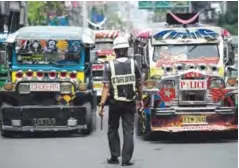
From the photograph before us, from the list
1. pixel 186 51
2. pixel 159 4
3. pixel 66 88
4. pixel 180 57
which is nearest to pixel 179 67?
pixel 180 57

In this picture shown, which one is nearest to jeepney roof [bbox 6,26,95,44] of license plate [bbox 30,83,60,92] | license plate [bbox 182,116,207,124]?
license plate [bbox 30,83,60,92]

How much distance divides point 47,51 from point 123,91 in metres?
4.63

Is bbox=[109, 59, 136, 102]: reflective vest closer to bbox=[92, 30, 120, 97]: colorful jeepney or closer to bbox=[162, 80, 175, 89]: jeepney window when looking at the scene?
bbox=[162, 80, 175, 89]: jeepney window

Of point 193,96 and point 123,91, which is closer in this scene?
point 123,91

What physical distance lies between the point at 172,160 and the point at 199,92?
228cm

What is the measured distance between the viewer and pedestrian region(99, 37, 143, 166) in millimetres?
10172

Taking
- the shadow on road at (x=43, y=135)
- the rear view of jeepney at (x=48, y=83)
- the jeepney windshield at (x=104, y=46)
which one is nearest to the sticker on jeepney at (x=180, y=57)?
the rear view of jeepney at (x=48, y=83)

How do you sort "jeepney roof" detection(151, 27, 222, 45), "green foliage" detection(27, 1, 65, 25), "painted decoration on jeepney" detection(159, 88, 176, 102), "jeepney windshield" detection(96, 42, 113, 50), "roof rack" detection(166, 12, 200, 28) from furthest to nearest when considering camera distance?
"green foliage" detection(27, 1, 65, 25) → "jeepney windshield" detection(96, 42, 113, 50) → "roof rack" detection(166, 12, 200, 28) → "jeepney roof" detection(151, 27, 222, 45) → "painted decoration on jeepney" detection(159, 88, 176, 102)

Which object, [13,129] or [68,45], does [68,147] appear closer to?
[13,129]

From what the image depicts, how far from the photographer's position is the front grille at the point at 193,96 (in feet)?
42.3

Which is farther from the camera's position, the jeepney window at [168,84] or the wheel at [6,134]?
the wheel at [6,134]

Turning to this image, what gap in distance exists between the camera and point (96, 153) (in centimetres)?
1183

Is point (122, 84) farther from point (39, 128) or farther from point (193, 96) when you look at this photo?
point (39, 128)

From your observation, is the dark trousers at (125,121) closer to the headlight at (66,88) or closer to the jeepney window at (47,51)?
the headlight at (66,88)
